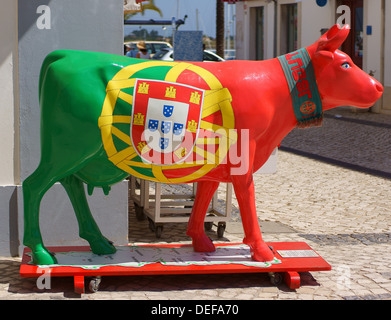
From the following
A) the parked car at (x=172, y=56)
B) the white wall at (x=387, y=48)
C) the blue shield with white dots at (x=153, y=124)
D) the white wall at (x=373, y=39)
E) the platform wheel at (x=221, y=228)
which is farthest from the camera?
the parked car at (x=172, y=56)

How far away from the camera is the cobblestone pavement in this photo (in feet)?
17.0

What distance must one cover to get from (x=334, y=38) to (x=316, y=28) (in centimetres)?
1888

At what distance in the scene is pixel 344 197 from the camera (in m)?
8.95

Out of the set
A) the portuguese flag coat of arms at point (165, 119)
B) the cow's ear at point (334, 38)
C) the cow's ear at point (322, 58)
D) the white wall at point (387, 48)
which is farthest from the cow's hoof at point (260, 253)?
the white wall at point (387, 48)

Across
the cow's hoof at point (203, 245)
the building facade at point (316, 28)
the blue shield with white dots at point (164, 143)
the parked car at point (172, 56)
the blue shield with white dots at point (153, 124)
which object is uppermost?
the building facade at point (316, 28)

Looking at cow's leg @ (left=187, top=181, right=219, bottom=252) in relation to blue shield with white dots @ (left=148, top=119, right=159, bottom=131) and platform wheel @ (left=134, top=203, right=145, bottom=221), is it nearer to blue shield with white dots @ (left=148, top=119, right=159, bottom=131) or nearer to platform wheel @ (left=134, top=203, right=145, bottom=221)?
blue shield with white dots @ (left=148, top=119, right=159, bottom=131)

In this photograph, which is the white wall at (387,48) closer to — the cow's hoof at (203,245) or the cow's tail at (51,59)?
the cow's hoof at (203,245)

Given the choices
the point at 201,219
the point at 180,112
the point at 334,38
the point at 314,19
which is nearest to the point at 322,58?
the point at 334,38

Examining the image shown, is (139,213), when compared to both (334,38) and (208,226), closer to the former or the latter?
(208,226)

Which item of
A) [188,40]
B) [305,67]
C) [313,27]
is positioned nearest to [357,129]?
[188,40]

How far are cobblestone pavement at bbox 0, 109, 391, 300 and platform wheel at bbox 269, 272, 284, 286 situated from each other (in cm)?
4

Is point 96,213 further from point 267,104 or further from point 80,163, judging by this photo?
point 267,104

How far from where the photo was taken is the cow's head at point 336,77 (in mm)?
5199

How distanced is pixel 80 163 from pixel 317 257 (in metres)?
2.03
